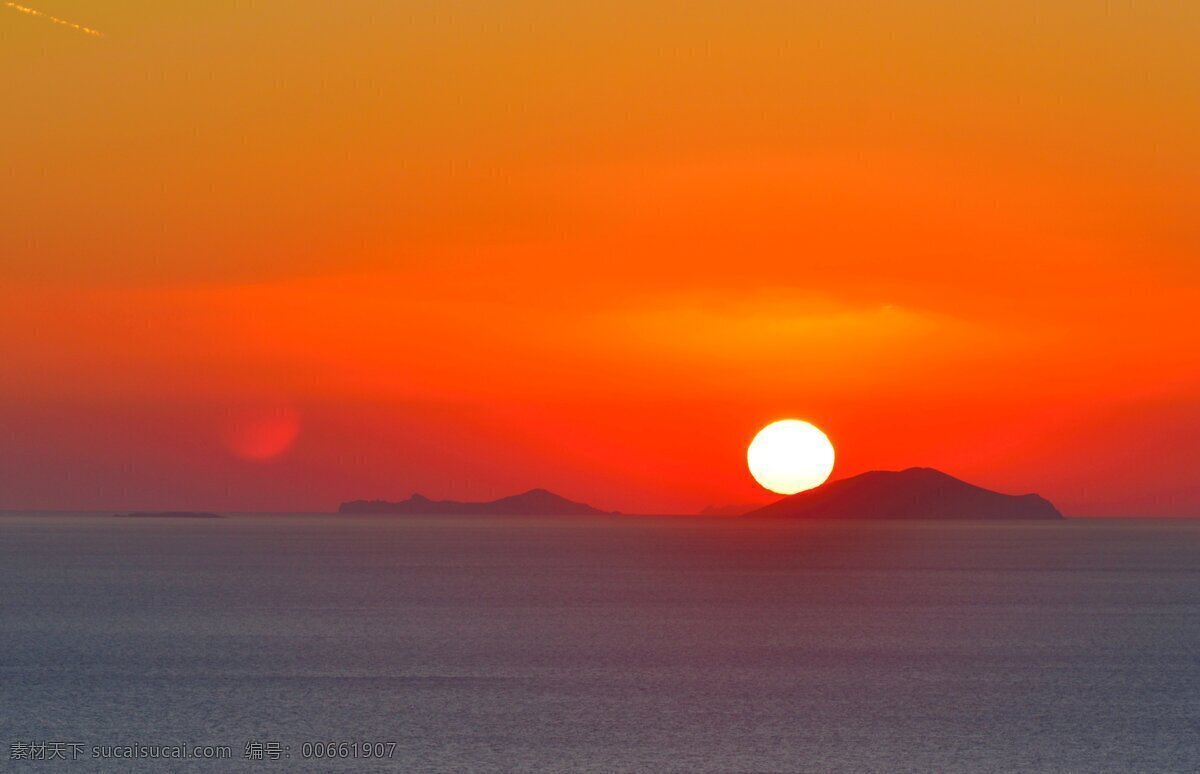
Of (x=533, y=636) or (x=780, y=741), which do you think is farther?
(x=533, y=636)

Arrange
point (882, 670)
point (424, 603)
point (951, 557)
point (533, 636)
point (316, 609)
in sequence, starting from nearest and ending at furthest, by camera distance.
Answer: point (882, 670) < point (533, 636) < point (316, 609) < point (424, 603) < point (951, 557)

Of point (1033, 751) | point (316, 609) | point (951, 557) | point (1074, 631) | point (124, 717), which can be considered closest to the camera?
point (1033, 751)

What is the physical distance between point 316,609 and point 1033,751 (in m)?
52.4

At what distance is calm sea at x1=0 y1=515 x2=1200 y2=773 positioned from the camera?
33.9 meters

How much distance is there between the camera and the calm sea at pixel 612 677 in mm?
33938

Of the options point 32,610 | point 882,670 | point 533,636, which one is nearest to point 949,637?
point 882,670

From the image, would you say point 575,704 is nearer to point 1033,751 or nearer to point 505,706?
point 505,706

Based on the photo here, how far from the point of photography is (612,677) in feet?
156

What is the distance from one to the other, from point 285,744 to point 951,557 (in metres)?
151

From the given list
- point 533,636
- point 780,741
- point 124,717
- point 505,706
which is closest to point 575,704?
point 505,706

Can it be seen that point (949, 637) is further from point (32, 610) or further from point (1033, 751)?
point (32, 610)

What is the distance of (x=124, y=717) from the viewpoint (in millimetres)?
39156

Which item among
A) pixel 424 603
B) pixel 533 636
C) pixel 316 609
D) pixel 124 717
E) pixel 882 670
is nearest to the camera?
pixel 124 717

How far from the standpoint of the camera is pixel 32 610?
80.6m
